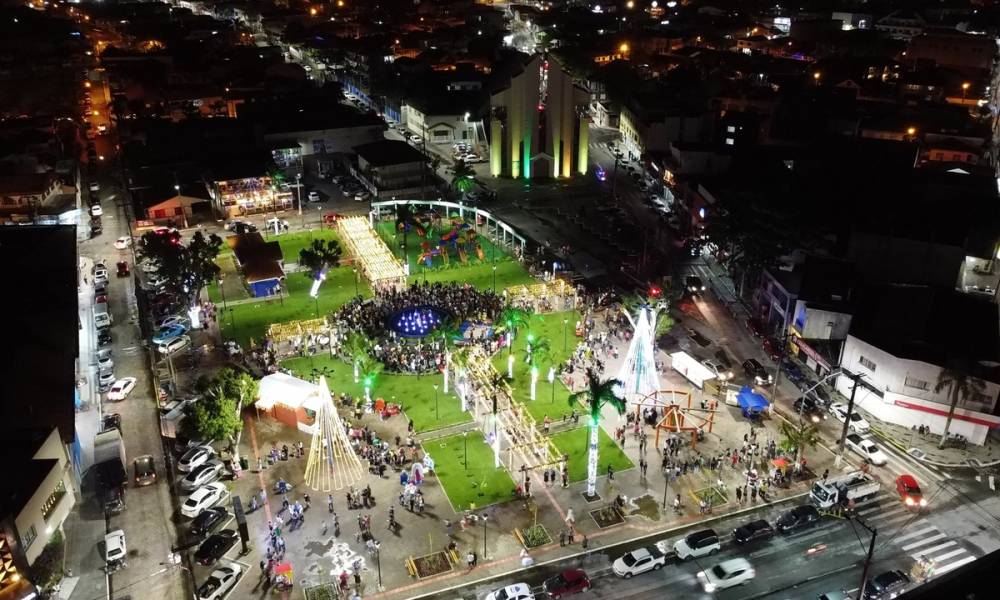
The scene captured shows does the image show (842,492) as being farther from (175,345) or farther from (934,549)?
(175,345)

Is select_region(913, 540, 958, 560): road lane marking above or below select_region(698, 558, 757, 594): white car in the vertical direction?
below

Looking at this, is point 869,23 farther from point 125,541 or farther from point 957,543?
point 125,541

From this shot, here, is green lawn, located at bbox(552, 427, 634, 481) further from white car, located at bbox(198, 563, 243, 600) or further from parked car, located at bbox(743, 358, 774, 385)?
white car, located at bbox(198, 563, 243, 600)

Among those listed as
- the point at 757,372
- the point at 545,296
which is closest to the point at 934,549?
the point at 757,372

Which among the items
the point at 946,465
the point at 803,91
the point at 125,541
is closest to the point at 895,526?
the point at 946,465

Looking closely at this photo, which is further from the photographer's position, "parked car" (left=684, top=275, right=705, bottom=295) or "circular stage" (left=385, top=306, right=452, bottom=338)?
"parked car" (left=684, top=275, right=705, bottom=295)

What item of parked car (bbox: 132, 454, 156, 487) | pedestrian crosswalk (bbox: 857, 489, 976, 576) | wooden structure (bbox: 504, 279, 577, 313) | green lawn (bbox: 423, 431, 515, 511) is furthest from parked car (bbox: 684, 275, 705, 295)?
parked car (bbox: 132, 454, 156, 487)

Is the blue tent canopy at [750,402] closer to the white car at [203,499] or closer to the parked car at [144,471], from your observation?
the white car at [203,499]

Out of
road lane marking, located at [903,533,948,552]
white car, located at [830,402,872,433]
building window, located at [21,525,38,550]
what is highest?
building window, located at [21,525,38,550]
